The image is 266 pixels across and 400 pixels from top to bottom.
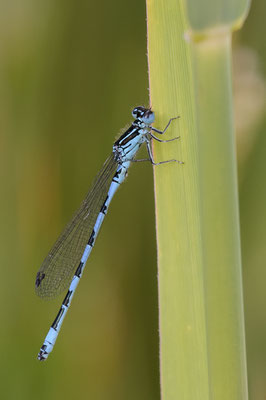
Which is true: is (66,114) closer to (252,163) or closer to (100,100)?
(100,100)

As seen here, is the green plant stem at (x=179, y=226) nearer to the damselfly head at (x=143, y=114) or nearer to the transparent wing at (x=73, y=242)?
the damselfly head at (x=143, y=114)

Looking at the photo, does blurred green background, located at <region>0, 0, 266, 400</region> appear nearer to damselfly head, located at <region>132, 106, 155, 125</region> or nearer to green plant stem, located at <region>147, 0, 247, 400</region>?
damselfly head, located at <region>132, 106, 155, 125</region>

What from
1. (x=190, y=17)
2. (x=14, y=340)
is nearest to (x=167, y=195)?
(x=190, y=17)

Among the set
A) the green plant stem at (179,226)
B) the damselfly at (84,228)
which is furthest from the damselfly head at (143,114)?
the green plant stem at (179,226)

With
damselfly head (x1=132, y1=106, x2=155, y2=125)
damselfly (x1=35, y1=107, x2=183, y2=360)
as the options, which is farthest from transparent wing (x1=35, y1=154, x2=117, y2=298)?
damselfly head (x1=132, y1=106, x2=155, y2=125)

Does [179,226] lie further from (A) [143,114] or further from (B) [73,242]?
(B) [73,242]

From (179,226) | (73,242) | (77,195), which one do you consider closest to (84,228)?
(73,242)
